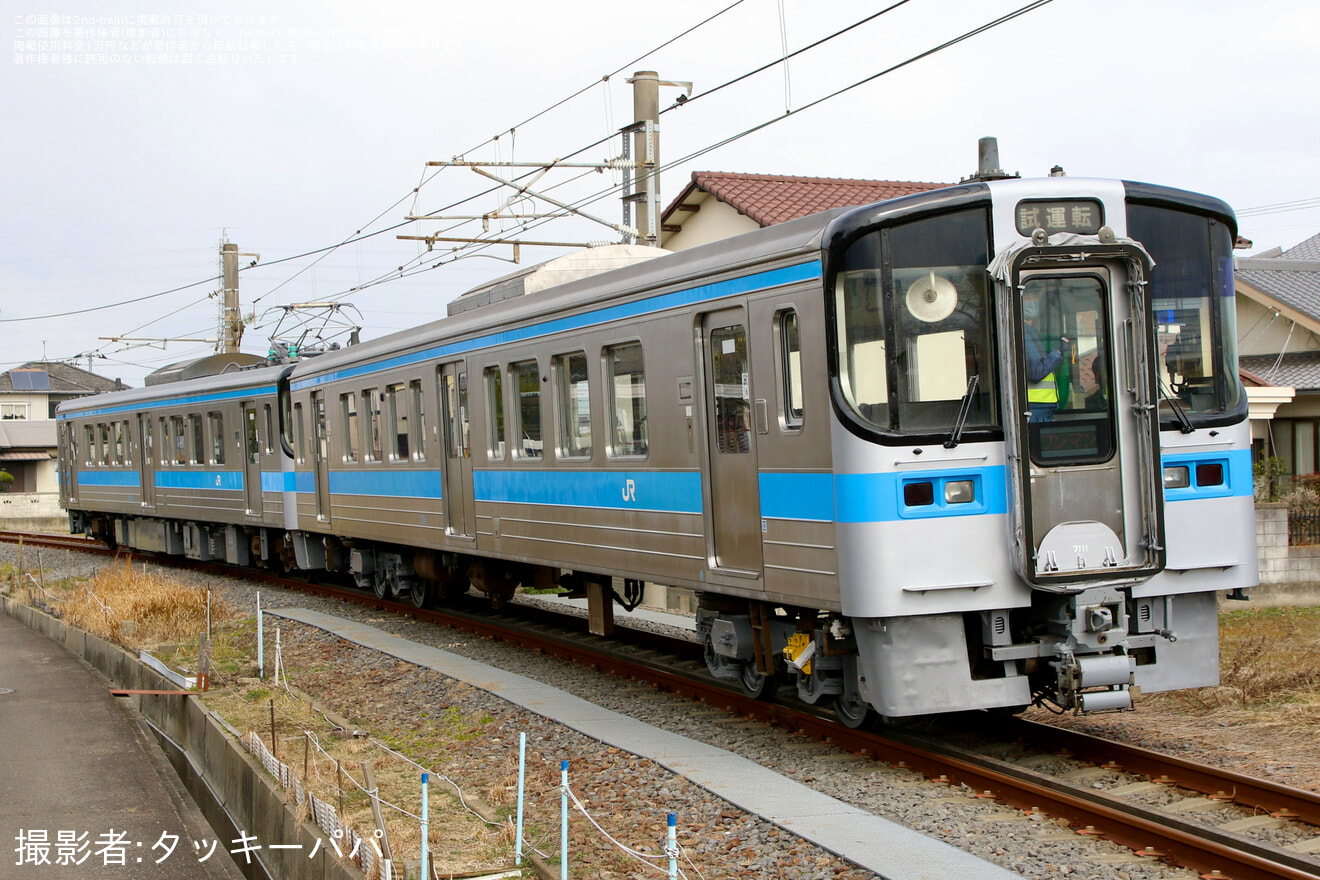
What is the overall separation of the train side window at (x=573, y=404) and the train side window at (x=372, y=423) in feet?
16.2

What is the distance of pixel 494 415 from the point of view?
1164 cm

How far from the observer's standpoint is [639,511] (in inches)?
360

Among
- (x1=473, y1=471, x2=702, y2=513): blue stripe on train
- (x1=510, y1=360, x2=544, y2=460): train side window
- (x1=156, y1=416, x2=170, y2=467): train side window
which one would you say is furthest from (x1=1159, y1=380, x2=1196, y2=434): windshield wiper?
(x1=156, y1=416, x2=170, y2=467): train side window

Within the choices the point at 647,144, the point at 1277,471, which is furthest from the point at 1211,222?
the point at 1277,471

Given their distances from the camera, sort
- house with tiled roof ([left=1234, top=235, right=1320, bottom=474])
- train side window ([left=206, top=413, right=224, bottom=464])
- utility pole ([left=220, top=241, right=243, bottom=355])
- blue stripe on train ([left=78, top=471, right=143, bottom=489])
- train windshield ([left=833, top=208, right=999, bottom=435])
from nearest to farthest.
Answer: train windshield ([left=833, top=208, right=999, bottom=435]) < train side window ([left=206, top=413, right=224, bottom=464]) < house with tiled roof ([left=1234, top=235, right=1320, bottom=474]) < blue stripe on train ([left=78, top=471, right=143, bottom=489]) < utility pole ([left=220, top=241, right=243, bottom=355])

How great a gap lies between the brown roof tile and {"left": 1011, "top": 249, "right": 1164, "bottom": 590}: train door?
16.5 meters

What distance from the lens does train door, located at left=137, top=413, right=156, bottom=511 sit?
2402 cm

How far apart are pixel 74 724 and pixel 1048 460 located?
8.56 m

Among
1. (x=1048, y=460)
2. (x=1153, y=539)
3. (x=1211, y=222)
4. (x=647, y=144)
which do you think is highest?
(x=647, y=144)

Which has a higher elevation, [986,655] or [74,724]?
[986,655]

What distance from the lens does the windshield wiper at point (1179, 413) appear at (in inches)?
275

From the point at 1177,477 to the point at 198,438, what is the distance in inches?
722

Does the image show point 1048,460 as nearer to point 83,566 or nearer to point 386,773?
point 386,773

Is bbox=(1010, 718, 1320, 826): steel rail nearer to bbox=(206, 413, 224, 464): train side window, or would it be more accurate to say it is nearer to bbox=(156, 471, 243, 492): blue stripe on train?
bbox=(156, 471, 243, 492): blue stripe on train
